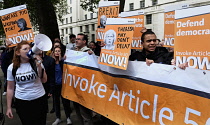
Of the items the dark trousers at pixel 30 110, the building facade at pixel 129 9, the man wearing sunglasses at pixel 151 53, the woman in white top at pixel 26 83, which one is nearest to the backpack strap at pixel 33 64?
the woman in white top at pixel 26 83

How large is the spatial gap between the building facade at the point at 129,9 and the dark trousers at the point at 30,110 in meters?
13.0

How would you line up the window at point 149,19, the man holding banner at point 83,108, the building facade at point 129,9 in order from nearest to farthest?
1. the man holding banner at point 83,108
2. the building facade at point 129,9
3. the window at point 149,19

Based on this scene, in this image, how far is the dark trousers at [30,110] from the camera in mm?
2766

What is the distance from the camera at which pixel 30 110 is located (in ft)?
9.14

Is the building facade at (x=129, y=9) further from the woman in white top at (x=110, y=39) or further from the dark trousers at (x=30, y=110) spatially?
the dark trousers at (x=30, y=110)

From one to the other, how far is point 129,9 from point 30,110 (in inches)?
1305

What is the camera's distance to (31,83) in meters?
2.77

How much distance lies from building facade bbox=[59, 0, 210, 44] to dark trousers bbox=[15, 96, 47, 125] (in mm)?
13005

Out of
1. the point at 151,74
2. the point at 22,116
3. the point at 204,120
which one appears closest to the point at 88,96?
the point at 22,116

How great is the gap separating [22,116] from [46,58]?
1.36 metres

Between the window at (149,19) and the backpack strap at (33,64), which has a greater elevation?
the window at (149,19)

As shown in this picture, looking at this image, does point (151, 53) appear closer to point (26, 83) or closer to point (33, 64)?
point (33, 64)

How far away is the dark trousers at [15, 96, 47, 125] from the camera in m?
2.77

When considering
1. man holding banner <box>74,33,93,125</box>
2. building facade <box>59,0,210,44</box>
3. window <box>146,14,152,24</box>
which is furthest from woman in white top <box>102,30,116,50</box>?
window <box>146,14,152,24</box>
